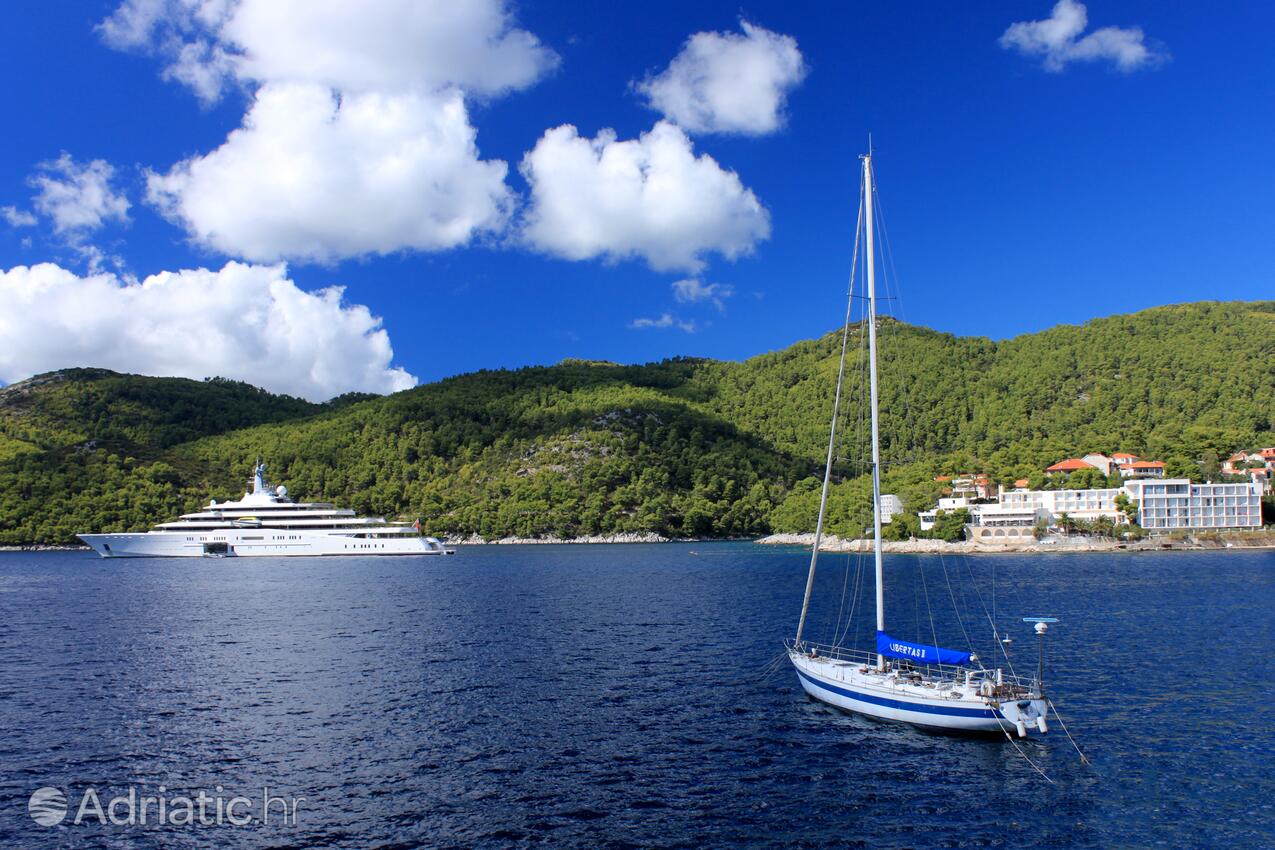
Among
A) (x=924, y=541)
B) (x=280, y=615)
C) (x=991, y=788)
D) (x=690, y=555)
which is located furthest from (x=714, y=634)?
(x=924, y=541)

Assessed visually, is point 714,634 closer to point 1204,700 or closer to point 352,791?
point 1204,700

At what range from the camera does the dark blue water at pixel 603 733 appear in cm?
2347

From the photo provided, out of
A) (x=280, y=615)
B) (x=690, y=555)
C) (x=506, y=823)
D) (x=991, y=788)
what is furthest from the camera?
(x=690, y=555)

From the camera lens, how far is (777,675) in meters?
41.7

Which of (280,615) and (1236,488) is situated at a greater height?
(1236,488)

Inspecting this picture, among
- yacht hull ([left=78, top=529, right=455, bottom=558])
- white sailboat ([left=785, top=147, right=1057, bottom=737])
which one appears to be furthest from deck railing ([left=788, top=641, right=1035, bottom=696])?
yacht hull ([left=78, top=529, right=455, bottom=558])

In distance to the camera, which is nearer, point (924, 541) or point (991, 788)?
point (991, 788)

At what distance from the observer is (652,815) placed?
2416cm

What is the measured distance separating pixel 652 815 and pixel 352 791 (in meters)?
10.3

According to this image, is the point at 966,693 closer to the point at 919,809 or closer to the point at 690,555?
the point at 919,809

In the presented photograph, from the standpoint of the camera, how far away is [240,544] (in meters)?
154

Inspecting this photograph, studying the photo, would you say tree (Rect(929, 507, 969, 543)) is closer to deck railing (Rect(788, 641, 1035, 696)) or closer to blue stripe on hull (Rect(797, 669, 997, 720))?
deck railing (Rect(788, 641, 1035, 696))

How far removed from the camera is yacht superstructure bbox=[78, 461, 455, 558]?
506ft

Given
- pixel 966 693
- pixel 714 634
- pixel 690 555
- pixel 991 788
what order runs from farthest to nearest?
1. pixel 690 555
2. pixel 714 634
3. pixel 966 693
4. pixel 991 788
